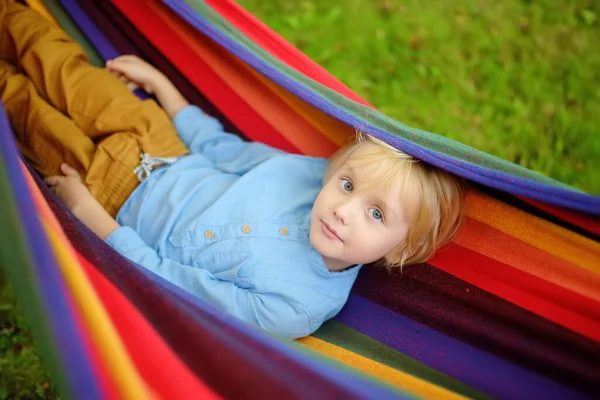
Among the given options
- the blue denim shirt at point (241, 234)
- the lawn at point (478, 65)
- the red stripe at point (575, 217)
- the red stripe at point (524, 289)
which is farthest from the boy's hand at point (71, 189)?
the lawn at point (478, 65)

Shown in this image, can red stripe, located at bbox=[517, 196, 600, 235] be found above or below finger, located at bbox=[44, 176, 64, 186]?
above

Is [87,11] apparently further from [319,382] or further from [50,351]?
[319,382]

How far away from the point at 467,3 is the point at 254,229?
211 cm

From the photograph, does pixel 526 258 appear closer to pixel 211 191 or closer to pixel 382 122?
pixel 382 122

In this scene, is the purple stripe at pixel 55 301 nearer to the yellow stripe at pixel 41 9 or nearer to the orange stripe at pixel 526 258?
the orange stripe at pixel 526 258

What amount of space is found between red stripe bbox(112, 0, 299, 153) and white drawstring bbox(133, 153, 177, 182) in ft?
0.75

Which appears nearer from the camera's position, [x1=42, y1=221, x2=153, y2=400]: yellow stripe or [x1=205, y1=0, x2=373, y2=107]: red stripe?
[x1=42, y1=221, x2=153, y2=400]: yellow stripe

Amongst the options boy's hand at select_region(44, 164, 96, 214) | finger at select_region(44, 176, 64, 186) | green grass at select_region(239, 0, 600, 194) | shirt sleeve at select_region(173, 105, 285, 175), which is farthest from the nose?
green grass at select_region(239, 0, 600, 194)

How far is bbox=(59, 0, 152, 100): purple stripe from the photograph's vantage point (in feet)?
5.62

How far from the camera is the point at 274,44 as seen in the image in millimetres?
1511

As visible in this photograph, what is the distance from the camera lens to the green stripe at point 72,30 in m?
1.71

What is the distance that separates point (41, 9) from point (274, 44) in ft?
2.35

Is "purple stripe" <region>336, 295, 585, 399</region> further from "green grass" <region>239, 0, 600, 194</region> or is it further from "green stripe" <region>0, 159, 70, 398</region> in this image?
"green grass" <region>239, 0, 600, 194</region>

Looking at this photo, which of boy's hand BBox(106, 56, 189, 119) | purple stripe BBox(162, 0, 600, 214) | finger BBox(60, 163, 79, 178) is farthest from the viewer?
boy's hand BBox(106, 56, 189, 119)
